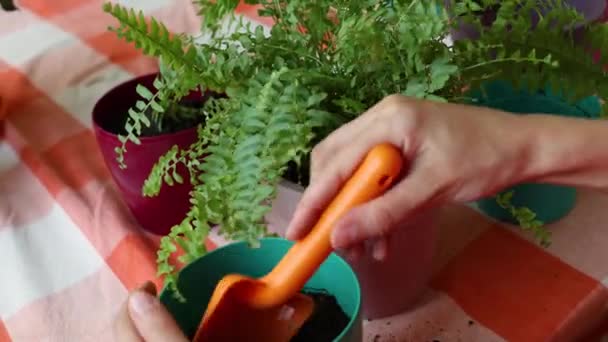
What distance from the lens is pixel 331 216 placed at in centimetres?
41

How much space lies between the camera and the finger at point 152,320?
0.41 meters

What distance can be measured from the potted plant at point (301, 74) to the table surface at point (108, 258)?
0.21ft

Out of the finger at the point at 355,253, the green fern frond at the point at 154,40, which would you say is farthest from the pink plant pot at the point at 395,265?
the green fern frond at the point at 154,40

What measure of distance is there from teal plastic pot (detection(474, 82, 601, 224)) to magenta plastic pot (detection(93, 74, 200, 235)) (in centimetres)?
29

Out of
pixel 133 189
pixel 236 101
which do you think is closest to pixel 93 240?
pixel 133 189

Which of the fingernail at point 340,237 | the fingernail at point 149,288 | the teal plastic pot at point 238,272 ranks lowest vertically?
the teal plastic pot at point 238,272

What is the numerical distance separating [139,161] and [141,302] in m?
0.23

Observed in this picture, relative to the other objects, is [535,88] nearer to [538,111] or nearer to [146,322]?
[538,111]

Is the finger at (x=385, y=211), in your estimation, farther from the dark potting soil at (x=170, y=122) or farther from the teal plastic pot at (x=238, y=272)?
the dark potting soil at (x=170, y=122)

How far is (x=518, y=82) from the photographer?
0.53m

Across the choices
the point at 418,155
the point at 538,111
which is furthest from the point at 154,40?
the point at 538,111

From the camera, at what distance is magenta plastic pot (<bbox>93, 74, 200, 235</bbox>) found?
0.61 metres

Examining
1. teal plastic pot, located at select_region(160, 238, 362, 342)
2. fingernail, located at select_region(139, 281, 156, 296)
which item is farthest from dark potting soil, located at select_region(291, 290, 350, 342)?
fingernail, located at select_region(139, 281, 156, 296)

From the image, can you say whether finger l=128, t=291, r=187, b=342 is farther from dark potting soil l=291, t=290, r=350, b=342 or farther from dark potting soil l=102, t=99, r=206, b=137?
dark potting soil l=102, t=99, r=206, b=137
